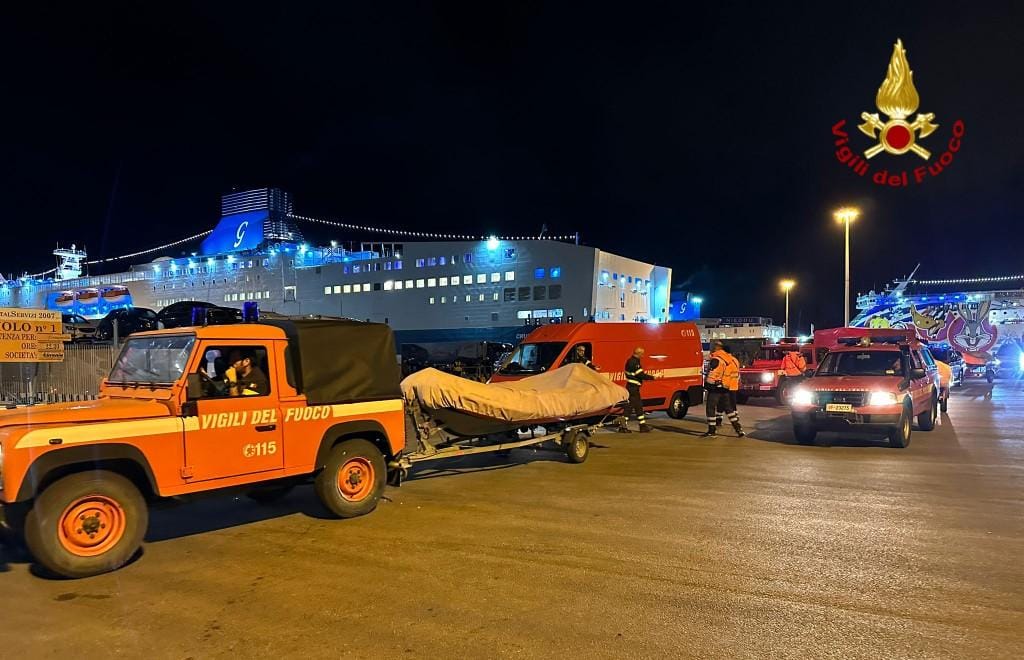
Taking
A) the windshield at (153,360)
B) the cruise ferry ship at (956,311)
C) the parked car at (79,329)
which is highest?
the cruise ferry ship at (956,311)

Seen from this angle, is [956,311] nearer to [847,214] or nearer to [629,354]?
[847,214]

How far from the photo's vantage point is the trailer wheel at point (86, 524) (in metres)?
4.50

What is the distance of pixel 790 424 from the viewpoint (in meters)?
14.0

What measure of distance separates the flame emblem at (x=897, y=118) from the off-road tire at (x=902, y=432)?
44.9 ft

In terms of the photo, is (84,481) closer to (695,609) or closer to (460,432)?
(460,432)

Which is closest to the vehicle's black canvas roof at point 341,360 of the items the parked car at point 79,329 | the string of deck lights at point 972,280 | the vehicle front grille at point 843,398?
the vehicle front grille at point 843,398

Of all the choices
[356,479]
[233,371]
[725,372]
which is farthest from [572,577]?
[725,372]

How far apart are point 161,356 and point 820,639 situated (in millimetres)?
6076

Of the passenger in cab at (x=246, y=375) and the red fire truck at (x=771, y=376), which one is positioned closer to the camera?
the passenger in cab at (x=246, y=375)

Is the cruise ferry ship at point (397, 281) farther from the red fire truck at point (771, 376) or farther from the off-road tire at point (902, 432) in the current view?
the off-road tire at point (902, 432)

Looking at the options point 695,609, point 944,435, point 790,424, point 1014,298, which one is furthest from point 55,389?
point 1014,298

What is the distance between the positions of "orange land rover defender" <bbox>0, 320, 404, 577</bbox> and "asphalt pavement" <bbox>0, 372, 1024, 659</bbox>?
0.44 m

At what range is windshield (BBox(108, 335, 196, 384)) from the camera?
5.52 metres

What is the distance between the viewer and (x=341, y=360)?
634 cm
